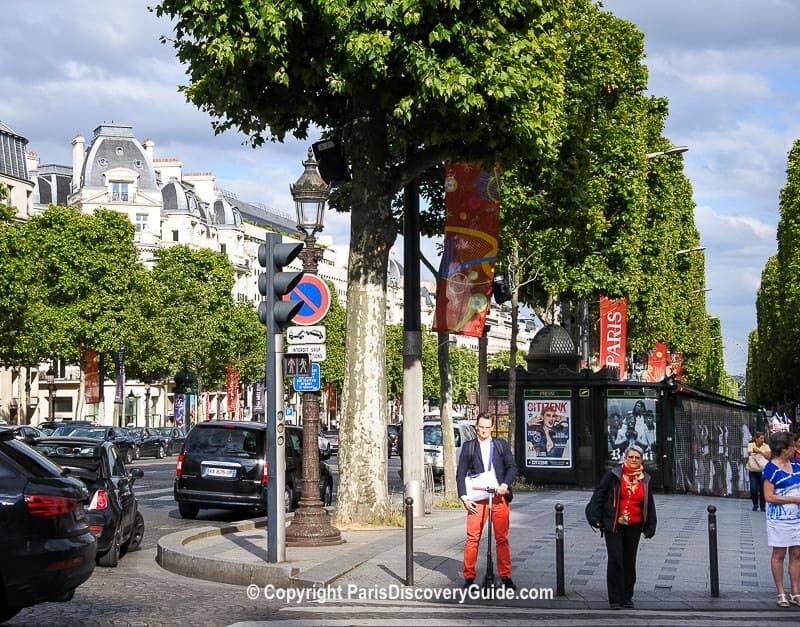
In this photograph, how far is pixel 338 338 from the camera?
356 feet

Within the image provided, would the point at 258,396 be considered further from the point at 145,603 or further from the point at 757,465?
the point at 145,603

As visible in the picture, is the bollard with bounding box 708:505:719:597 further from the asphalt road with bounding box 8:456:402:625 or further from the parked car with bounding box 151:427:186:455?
the parked car with bounding box 151:427:186:455

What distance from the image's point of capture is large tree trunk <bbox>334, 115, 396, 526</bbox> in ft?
62.0

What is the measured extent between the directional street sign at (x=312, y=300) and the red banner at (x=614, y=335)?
2349 cm

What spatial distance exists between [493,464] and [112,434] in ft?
140

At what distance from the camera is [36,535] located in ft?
31.8

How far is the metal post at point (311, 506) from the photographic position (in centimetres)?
1656

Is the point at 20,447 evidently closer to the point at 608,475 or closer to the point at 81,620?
the point at 81,620

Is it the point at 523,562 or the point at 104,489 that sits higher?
the point at 104,489

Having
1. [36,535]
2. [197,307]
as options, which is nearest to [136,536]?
[36,535]

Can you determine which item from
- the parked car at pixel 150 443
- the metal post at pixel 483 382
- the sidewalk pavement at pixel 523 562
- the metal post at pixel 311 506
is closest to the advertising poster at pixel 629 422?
the metal post at pixel 483 382

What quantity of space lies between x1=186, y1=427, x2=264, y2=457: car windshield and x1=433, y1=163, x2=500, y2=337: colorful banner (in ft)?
12.3

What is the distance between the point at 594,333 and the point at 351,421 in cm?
3755

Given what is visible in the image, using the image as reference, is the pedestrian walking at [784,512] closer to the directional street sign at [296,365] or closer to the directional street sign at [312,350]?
the directional street sign at [296,365]
